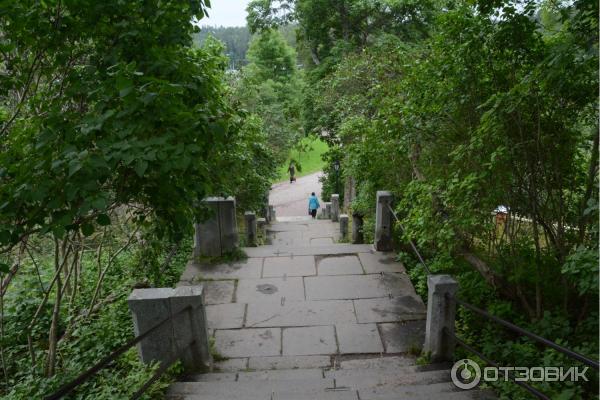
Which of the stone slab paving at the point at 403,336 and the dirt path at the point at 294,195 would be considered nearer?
the stone slab paving at the point at 403,336

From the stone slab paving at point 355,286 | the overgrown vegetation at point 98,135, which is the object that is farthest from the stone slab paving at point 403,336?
the overgrown vegetation at point 98,135

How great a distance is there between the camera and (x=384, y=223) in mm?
7648

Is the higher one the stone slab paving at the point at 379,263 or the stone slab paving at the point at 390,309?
the stone slab paving at the point at 379,263

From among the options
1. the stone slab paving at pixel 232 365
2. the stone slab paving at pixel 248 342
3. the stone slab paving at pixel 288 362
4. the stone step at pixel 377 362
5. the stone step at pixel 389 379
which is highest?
the stone slab paving at pixel 248 342

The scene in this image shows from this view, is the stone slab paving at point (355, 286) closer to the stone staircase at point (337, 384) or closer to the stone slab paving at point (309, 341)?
the stone slab paving at point (309, 341)

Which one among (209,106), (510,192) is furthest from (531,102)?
(209,106)

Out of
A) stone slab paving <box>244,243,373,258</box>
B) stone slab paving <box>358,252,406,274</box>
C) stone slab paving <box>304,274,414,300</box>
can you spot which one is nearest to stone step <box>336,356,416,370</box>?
stone slab paving <box>304,274,414,300</box>

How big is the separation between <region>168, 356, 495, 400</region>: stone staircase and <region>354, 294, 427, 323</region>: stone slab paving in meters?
0.85

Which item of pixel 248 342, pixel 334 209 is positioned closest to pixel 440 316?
pixel 248 342

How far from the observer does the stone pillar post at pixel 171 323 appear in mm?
4098

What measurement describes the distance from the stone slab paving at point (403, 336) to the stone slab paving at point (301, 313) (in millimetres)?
475

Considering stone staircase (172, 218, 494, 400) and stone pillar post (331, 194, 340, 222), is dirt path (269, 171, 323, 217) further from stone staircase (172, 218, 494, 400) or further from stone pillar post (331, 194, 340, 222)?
stone staircase (172, 218, 494, 400)

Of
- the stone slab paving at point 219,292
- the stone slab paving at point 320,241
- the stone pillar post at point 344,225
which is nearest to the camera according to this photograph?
the stone slab paving at point 219,292

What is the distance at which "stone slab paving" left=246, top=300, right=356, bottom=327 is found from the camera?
18.0ft
